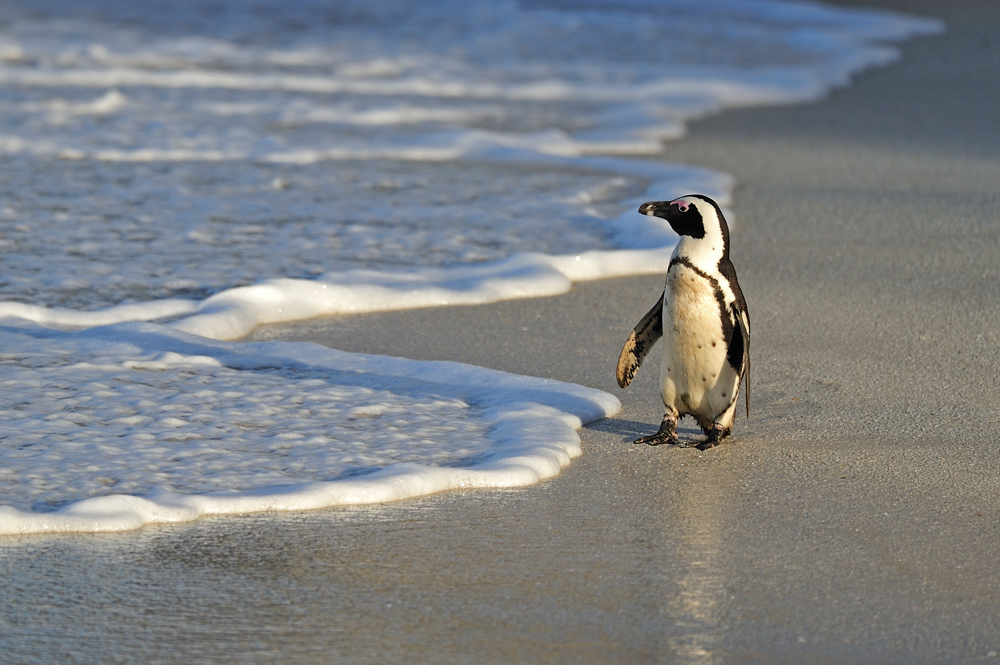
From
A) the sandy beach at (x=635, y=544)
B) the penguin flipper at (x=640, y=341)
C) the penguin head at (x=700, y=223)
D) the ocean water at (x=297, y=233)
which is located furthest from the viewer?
the penguin flipper at (x=640, y=341)

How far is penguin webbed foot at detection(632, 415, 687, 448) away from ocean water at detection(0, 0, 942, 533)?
236 mm

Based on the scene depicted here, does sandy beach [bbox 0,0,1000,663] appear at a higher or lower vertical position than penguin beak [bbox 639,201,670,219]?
lower

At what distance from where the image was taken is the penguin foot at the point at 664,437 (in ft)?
→ 11.7

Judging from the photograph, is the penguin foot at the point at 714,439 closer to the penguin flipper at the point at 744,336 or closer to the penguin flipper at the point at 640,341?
the penguin flipper at the point at 744,336

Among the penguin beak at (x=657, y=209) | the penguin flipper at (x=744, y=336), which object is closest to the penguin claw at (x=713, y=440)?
the penguin flipper at (x=744, y=336)

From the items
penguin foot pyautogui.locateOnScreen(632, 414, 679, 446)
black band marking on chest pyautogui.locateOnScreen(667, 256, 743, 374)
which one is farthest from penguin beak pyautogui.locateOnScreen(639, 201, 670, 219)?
penguin foot pyautogui.locateOnScreen(632, 414, 679, 446)

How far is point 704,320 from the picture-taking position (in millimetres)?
3500

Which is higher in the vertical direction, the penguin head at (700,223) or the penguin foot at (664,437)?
the penguin head at (700,223)

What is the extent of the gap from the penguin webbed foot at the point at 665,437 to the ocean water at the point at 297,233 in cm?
24

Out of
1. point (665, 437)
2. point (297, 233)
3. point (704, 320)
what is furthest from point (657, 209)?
point (297, 233)

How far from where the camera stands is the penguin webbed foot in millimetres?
3557

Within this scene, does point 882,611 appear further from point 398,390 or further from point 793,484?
point 398,390

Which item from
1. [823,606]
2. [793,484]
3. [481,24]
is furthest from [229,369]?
[481,24]

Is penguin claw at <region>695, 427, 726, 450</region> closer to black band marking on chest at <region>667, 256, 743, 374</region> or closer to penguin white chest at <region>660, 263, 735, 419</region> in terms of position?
penguin white chest at <region>660, 263, 735, 419</region>
